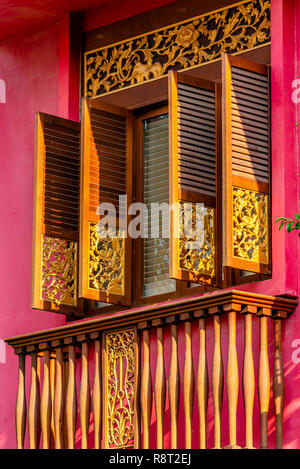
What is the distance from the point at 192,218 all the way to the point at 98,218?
911 millimetres

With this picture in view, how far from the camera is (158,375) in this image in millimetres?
10070

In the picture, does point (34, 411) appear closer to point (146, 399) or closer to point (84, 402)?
point (84, 402)

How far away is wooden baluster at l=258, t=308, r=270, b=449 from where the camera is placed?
376 inches

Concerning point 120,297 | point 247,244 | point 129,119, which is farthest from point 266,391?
point 129,119

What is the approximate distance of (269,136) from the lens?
10.2 meters

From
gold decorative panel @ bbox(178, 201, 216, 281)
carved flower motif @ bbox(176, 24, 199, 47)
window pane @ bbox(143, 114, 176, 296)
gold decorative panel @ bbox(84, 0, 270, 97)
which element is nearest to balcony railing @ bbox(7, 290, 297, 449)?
gold decorative panel @ bbox(178, 201, 216, 281)

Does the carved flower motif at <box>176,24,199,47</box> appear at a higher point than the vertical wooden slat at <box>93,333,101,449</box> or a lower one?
higher

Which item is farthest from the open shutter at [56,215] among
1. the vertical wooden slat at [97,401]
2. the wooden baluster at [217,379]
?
the wooden baluster at [217,379]

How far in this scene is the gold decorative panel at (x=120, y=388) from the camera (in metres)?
10.4

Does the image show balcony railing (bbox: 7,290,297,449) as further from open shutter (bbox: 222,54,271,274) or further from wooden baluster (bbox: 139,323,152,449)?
open shutter (bbox: 222,54,271,274)

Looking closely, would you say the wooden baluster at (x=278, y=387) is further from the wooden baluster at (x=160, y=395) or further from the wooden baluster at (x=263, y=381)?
the wooden baluster at (x=160, y=395)

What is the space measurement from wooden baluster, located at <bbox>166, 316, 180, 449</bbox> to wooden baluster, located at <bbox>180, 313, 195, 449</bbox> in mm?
53

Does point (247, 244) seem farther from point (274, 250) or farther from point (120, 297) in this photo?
point (120, 297)

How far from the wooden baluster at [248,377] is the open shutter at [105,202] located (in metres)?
1.34
